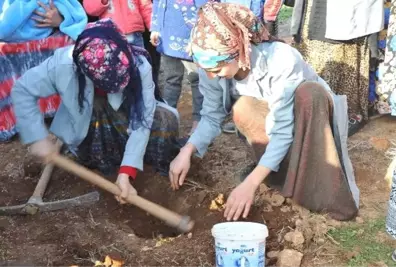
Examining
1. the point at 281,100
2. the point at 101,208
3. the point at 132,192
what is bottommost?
the point at 101,208

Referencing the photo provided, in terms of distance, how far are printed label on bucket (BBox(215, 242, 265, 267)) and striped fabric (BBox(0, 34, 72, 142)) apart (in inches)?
99.2

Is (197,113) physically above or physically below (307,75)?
below

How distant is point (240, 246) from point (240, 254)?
39 millimetres

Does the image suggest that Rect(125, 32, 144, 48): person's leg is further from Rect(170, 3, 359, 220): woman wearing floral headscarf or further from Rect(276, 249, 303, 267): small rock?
Rect(276, 249, 303, 267): small rock

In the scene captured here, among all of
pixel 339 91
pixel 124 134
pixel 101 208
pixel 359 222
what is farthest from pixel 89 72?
pixel 339 91

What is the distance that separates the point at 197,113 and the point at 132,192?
1.27 metres

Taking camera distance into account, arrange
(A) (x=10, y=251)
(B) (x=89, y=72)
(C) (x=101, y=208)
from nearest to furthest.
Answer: (A) (x=10, y=251) < (B) (x=89, y=72) < (C) (x=101, y=208)

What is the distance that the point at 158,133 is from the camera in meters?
3.57

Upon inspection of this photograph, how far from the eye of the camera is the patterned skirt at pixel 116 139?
11.5ft

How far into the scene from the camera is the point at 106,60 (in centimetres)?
303

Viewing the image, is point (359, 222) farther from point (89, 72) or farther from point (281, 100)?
point (89, 72)

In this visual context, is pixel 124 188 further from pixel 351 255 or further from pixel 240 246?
pixel 351 255

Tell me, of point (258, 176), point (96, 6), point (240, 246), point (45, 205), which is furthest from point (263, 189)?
point (96, 6)

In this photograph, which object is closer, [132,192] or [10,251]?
[10,251]
